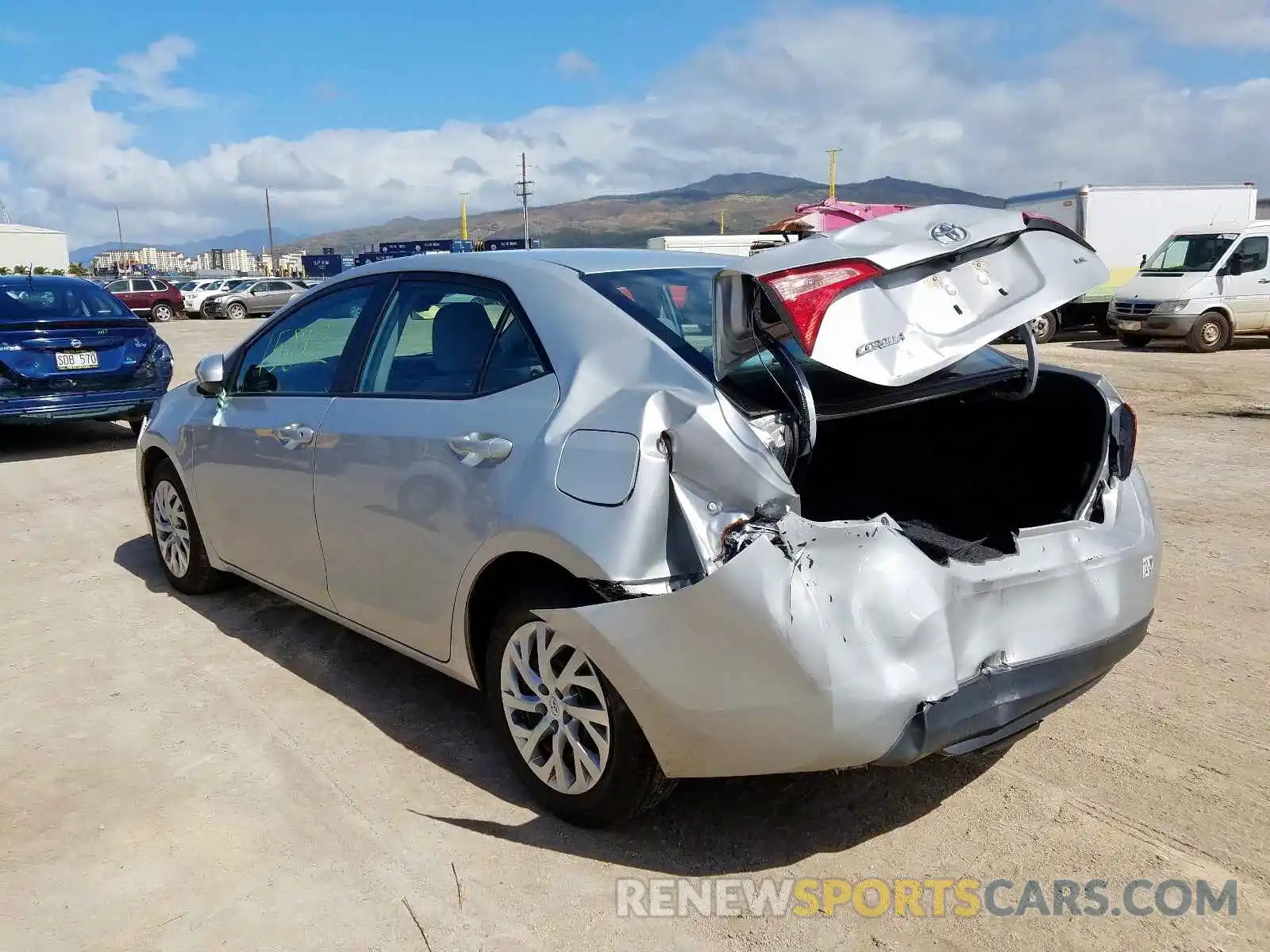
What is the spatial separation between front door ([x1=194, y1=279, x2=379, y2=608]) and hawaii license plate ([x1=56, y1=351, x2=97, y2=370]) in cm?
536

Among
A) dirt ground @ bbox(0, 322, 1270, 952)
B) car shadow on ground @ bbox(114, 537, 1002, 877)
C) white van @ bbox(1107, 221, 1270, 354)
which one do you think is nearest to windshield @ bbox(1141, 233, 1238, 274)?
white van @ bbox(1107, 221, 1270, 354)

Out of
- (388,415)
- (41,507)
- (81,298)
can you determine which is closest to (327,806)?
(388,415)

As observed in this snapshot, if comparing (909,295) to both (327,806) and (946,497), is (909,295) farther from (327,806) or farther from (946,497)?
(327,806)

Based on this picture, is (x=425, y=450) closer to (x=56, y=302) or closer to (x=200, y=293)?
(x=56, y=302)

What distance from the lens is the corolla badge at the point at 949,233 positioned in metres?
2.88

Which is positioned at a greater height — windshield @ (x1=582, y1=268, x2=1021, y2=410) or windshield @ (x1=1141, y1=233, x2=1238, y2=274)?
windshield @ (x1=1141, y1=233, x2=1238, y2=274)

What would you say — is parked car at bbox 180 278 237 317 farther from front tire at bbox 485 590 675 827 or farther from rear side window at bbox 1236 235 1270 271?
front tire at bbox 485 590 675 827

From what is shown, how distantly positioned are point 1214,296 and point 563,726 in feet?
57.6

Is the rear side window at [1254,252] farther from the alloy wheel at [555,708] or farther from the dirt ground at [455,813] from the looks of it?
the alloy wheel at [555,708]

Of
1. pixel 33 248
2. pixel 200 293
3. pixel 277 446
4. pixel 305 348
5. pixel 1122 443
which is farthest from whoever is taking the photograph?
pixel 33 248

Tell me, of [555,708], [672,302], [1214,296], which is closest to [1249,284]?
[1214,296]

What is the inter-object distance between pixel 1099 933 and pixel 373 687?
2.76 m

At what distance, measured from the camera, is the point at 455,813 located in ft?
10.6

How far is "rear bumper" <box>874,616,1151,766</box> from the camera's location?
2.59m
